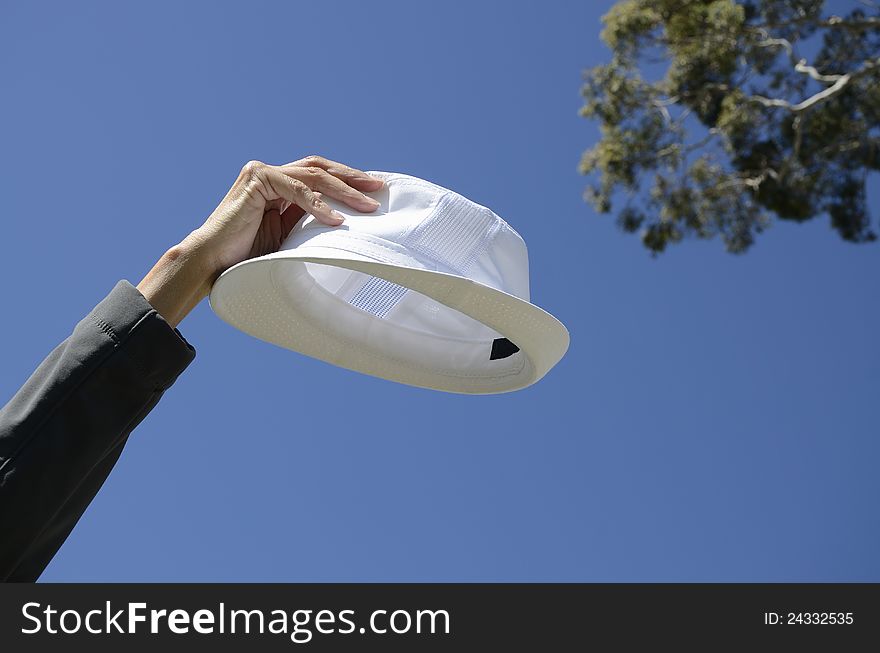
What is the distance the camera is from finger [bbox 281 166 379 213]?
1293 mm

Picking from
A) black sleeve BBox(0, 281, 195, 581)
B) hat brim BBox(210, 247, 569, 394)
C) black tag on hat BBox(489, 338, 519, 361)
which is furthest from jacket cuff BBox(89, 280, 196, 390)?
black tag on hat BBox(489, 338, 519, 361)

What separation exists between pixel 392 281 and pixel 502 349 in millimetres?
336

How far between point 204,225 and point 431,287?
311mm

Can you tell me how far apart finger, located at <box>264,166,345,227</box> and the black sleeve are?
0.25 metres

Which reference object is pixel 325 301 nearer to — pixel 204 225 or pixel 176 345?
pixel 204 225

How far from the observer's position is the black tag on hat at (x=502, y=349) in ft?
4.87

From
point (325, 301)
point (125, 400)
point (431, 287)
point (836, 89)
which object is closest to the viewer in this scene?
point (125, 400)

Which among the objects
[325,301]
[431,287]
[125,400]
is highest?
[325,301]

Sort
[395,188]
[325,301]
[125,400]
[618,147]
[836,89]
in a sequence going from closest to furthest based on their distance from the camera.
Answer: [125,400]
[395,188]
[325,301]
[836,89]
[618,147]

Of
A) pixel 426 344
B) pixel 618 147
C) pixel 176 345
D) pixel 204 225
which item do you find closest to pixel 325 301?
pixel 426 344

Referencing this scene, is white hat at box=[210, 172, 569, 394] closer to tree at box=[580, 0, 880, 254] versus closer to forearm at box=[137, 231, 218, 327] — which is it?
forearm at box=[137, 231, 218, 327]

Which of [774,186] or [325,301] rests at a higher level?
[774,186]

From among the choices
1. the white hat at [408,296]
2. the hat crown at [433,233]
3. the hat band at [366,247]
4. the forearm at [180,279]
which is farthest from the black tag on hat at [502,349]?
the forearm at [180,279]

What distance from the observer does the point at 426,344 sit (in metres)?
1.52
